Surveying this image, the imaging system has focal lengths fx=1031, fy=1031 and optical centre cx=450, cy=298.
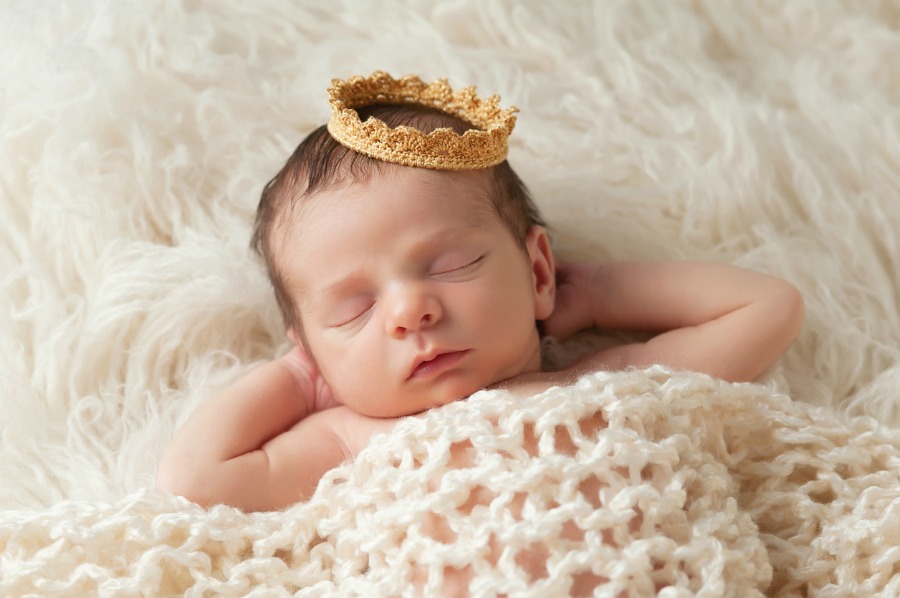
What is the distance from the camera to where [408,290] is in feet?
3.89

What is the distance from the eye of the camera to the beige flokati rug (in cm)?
107

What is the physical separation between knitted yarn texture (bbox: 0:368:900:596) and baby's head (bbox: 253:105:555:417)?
0.27 feet

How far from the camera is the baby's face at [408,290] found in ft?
3.94

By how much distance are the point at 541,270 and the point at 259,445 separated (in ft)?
1.40

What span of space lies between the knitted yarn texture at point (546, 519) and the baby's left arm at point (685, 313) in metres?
0.09

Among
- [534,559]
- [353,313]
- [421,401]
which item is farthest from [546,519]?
[353,313]

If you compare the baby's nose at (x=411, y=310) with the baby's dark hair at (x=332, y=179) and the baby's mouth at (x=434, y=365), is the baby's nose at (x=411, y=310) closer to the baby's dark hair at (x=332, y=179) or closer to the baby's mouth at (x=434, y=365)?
the baby's mouth at (x=434, y=365)

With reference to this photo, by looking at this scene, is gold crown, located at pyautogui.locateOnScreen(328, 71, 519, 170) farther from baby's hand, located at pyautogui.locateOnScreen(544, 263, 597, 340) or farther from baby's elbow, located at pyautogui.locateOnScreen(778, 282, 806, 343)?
baby's elbow, located at pyautogui.locateOnScreen(778, 282, 806, 343)

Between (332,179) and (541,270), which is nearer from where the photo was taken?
(332,179)

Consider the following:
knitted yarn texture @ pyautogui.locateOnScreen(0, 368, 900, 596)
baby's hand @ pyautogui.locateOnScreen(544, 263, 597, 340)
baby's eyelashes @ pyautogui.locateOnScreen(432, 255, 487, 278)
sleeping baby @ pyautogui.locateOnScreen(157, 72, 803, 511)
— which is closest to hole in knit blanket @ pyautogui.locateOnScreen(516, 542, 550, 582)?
knitted yarn texture @ pyautogui.locateOnScreen(0, 368, 900, 596)

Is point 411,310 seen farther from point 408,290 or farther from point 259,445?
point 259,445

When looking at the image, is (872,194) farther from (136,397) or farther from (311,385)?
(136,397)

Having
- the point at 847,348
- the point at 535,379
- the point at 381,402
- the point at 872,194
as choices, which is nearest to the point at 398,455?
the point at 381,402

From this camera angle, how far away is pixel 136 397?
1358 millimetres
